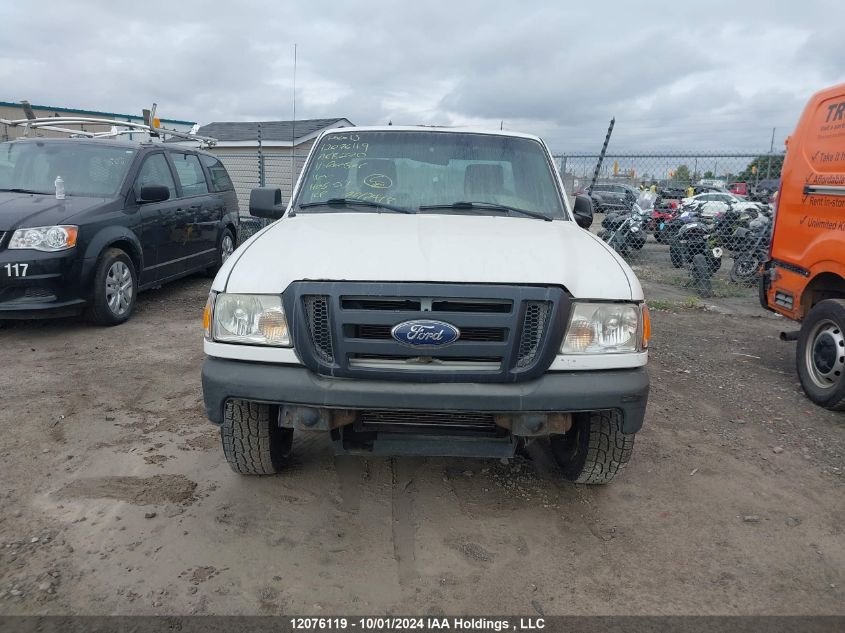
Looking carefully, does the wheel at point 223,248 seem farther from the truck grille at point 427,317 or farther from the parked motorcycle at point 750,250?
the parked motorcycle at point 750,250

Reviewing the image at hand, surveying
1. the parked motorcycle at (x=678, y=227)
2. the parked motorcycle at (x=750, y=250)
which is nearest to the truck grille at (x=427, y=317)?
the parked motorcycle at (x=750, y=250)

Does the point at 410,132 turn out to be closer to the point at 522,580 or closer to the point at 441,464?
the point at 441,464

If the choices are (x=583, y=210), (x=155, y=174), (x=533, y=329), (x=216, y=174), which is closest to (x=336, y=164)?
(x=583, y=210)

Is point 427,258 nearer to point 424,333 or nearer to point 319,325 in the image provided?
point 424,333

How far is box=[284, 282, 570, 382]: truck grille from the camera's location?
97.6 inches

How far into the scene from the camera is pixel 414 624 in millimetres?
2213

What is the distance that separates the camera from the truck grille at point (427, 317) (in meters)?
2.48

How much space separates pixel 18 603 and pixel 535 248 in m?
2.54

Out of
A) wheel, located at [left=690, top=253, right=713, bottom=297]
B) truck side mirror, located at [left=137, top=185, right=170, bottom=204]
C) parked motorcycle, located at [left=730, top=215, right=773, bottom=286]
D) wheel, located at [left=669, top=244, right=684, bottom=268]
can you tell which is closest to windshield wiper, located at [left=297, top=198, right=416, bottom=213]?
truck side mirror, located at [left=137, top=185, right=170, bottom=204]

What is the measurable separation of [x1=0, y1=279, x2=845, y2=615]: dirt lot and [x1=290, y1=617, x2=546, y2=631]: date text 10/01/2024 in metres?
0.05

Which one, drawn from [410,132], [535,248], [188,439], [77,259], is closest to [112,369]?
[77,259]

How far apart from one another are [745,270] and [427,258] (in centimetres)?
926

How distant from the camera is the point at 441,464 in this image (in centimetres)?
344

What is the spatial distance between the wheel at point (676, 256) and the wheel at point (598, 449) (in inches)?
346
